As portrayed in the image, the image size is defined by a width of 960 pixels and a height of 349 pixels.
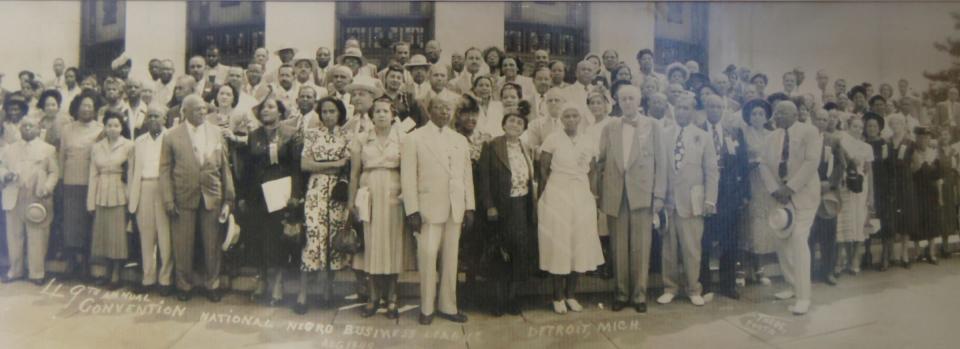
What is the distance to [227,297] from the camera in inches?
93.0

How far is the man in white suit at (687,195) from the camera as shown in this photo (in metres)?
2.38

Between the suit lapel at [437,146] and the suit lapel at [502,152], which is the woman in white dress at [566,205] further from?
the suit lapel at [437,146]

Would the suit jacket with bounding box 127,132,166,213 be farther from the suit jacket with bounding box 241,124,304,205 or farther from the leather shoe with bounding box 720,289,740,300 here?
the leather shoe with bounding box 720,289,740,300

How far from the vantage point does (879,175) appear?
256cm

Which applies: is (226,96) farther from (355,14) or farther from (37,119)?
(37,119)

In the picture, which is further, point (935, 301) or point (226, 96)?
point (935, 301)

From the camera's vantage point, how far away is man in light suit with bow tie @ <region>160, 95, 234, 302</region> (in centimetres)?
234

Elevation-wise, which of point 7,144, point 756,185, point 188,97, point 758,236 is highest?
point 188,97

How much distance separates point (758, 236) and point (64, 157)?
2.86m

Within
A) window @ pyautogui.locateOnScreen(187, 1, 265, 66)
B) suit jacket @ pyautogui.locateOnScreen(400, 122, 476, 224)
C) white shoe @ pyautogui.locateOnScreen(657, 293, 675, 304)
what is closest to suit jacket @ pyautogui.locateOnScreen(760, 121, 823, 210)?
white shoe @ pyautogui.locateOnScreen(657, 293, 675, 304)

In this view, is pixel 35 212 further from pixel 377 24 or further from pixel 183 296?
pixel 377 24

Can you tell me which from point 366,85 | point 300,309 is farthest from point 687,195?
point 300,309

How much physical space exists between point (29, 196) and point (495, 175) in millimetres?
1890

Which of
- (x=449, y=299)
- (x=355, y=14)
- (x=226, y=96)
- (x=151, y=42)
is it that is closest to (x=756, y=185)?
(x=449, y=299)
